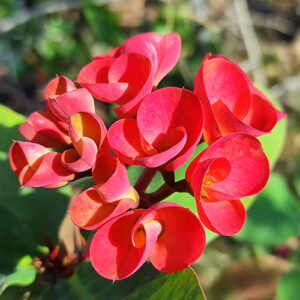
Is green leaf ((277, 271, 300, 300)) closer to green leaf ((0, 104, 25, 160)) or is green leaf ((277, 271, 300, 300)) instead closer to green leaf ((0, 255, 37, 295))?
green leaf ((0, 255, 37, 295))

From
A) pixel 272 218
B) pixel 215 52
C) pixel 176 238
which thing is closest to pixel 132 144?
pixel 176 238

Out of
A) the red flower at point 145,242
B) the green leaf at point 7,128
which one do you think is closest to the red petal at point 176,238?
the red flower at point 145,242

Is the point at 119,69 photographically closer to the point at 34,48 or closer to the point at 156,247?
the point at 156,247

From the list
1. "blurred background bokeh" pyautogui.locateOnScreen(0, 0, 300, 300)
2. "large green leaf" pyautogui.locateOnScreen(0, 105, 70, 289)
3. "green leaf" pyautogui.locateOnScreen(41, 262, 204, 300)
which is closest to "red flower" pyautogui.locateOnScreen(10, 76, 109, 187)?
"green leaf" pyautogui.locateOnScreen(41, 262, 204, 300)

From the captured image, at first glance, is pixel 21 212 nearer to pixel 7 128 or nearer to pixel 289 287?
pixel 7 128

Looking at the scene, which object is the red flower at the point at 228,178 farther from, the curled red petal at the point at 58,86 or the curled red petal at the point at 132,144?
the curled red petal at the point at 58,86

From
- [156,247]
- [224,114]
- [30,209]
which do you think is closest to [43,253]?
[30,209]
